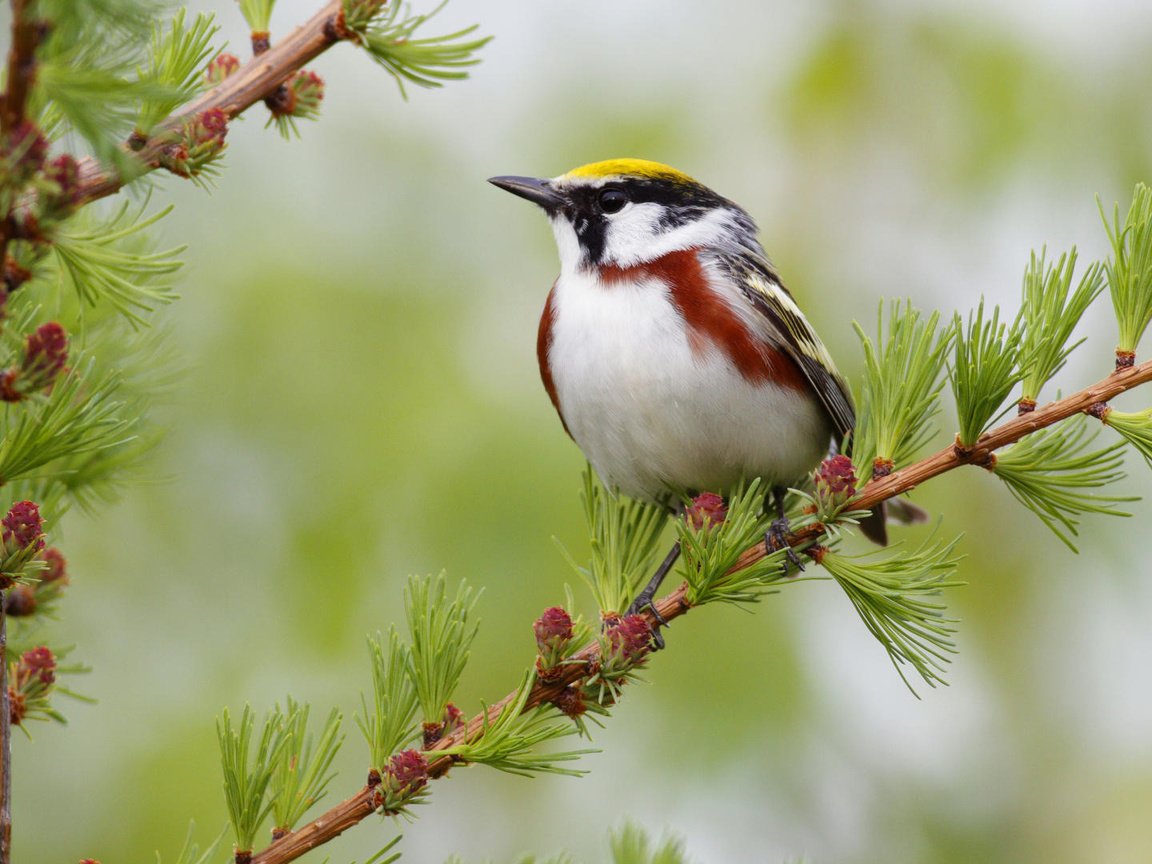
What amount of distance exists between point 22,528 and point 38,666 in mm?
362

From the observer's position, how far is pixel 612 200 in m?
3.42

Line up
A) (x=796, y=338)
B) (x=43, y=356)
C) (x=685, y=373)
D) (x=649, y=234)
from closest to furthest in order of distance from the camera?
(x=43, y=356) → (x=685, y=373) → (x=796, y=338) → (x=649, y=234)

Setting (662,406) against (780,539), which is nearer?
(780,539)

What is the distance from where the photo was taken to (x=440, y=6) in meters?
1.72

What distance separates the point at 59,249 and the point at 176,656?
227cm

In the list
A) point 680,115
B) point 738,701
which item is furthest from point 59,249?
point 680,115

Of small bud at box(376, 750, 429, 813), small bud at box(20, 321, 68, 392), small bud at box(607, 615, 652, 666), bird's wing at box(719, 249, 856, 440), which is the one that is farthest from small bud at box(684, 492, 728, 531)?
small bud at box(20, 321, 68, 392)

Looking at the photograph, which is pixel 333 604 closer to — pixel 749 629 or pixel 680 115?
pixel 749 629

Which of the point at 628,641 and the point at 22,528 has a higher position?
the point at 22,528

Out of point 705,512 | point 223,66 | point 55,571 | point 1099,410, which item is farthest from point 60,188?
point 1099,410

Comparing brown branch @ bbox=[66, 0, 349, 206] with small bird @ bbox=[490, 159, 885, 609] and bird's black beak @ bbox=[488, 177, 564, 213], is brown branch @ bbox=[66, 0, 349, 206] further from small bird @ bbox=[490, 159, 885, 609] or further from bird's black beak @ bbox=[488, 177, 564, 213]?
bird's black beak @ bbox=[488, 177, 564, 213]

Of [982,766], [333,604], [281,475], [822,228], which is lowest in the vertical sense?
[982,766]

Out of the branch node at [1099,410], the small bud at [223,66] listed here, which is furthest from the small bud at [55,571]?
the branch node at [1099,410]

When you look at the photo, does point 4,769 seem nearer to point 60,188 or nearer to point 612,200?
point 60,188
